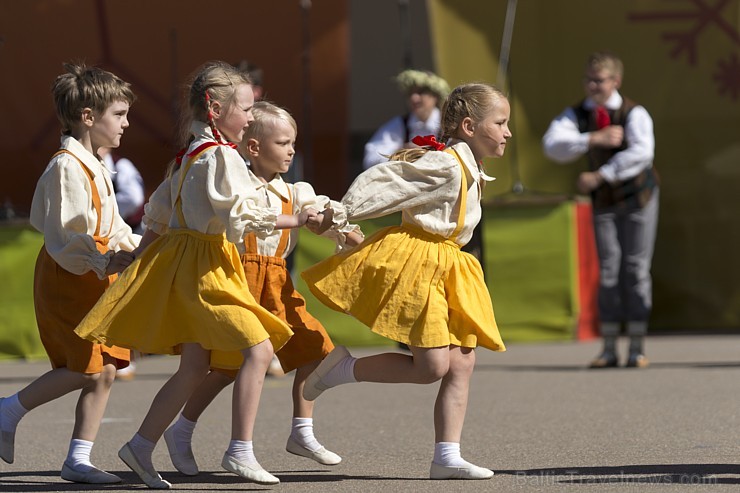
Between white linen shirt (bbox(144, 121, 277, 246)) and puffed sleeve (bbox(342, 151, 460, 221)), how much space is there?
0.38 m

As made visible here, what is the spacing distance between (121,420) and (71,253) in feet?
6.92

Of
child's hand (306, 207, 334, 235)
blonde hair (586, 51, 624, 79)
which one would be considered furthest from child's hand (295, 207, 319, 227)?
blonde hair (586, 51, 624, 79)

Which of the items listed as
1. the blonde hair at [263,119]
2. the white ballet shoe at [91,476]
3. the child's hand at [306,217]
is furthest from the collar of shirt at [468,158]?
the white ballet shoe at [91,476]

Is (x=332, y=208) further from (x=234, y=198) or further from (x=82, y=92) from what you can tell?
(x=82, y=92)

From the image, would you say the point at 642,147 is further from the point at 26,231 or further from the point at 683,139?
the point at 26,231

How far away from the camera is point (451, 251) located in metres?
5.12

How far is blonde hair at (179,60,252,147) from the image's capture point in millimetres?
5039

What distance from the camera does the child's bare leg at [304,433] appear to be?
5387mm

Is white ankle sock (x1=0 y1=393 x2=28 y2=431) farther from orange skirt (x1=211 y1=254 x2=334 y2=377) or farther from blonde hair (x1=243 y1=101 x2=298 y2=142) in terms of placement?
blonde hair (x1=243 y1=101 x2=298 y2=142)

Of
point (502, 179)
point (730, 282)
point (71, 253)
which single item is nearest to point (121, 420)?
point (71, 253)

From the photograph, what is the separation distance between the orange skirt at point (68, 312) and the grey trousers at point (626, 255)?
14.0 feet

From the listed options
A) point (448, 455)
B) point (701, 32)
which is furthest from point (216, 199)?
point (701, 32)

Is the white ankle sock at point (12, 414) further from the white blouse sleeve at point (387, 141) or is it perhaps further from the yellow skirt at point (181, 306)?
the white blouse sleeve at point (387, 141)

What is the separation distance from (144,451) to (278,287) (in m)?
0.80
